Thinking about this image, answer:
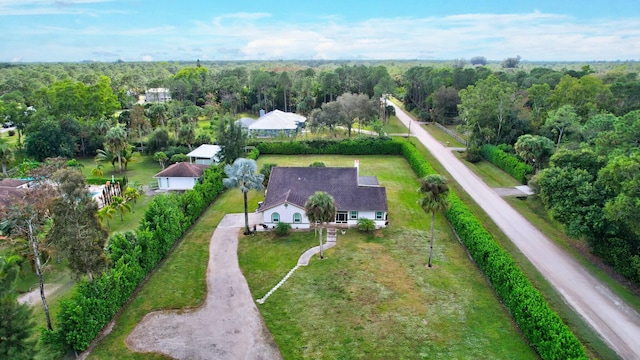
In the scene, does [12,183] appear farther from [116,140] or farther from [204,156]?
[204,156]

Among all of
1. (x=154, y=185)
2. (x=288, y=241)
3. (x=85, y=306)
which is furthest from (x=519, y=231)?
(x=154, y=185)

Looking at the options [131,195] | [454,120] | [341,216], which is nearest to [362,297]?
[341,216]

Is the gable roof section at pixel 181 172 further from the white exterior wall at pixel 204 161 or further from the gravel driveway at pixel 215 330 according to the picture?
the gravel driveway at pixel 215 330

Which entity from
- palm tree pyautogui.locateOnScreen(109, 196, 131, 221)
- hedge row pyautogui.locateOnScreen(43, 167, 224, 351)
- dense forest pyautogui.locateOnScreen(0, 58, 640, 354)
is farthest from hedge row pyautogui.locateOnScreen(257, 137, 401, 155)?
palm tree pyautogui.locateOnScreen(109, 196, 131, 221)

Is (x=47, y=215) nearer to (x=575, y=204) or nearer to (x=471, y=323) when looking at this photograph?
(x=471, y=323)

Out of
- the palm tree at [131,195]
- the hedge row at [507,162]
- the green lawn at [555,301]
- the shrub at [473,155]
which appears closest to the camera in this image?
the green lawn at [555,301]

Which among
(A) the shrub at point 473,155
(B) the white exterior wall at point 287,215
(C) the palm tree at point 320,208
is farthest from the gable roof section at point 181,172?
(A) the shrub at point 473,155
